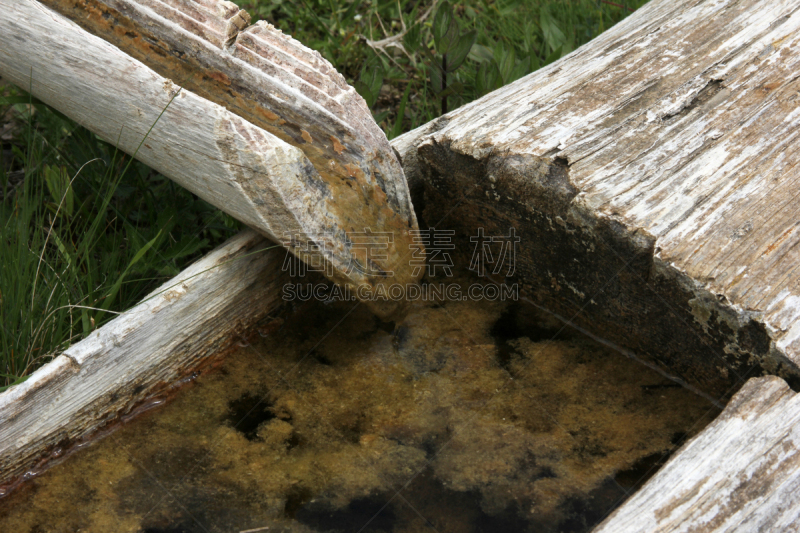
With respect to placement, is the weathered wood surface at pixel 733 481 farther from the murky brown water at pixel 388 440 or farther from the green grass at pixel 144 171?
the green grass at pixel 144 171

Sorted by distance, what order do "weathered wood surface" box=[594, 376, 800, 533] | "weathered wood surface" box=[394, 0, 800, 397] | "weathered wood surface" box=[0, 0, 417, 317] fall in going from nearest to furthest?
"weathered wood surface" box=[594, 376, 800, 533] < "weathered wood surface" box=[394, 0, 800, 397] < "weathered wood surface" box=[0, 0, 417, 317]

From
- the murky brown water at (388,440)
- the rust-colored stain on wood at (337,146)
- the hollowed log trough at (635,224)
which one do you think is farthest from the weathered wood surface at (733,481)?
the rust-colored stain on wood at (337,146)

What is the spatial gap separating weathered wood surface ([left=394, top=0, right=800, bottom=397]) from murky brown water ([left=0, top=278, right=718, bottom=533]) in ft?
0.73

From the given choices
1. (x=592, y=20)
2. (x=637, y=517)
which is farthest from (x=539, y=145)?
(x=592, y=20)

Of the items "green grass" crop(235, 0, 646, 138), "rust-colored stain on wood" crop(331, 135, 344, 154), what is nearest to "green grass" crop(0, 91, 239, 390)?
"rust-colored stain on wood" crop(331, 135, 344, 154)

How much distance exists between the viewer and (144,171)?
9.18ft

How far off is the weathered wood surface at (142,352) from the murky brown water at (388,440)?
0.07 metres

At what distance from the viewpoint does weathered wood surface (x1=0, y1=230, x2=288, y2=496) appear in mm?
1793

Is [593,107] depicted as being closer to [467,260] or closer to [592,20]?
[467,260]

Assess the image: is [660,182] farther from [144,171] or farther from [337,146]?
[144,171]

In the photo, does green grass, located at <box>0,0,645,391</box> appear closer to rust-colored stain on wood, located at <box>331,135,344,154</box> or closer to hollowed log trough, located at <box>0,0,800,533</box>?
hollowed log trough, located at <box>0,0,800,533</box>

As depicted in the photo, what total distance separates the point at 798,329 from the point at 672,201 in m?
0.45

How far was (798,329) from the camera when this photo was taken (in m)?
1.69

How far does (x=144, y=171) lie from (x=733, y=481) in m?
2.33
